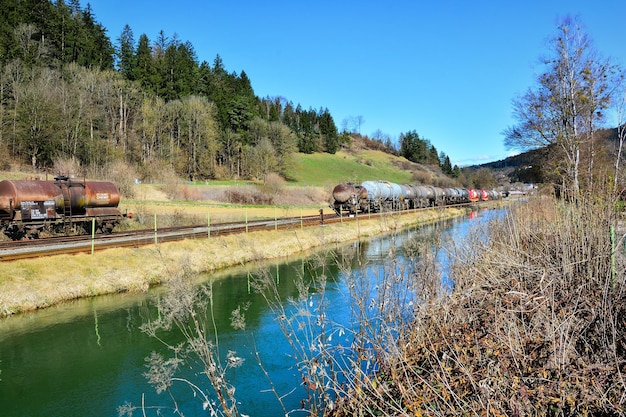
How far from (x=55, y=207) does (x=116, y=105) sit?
42.9 m

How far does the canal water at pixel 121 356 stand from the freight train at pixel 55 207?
19.8ft

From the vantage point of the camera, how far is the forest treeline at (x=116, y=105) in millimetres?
43812

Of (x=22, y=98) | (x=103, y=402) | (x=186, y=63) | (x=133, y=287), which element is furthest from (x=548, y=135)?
(x=186, y=63)

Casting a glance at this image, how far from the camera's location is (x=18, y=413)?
704 cm

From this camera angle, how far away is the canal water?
23.8 ft

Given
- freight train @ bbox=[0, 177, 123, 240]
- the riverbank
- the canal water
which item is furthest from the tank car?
the canal water

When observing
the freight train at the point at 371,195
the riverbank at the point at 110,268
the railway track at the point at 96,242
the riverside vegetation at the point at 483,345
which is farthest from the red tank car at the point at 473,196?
the riverside vegetation at the point at 483,345

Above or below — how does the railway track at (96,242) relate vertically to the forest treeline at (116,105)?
below

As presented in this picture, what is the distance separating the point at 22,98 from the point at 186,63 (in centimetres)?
3575

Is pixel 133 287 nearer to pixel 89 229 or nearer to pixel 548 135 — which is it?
pixel 89 229

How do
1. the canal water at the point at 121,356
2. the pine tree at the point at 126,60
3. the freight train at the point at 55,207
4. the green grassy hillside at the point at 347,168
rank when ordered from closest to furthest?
the canal water at the point at 121,356 < the freight train at the point at 55,207 < the pine tree at the point at 126,60 < the green grassy hillside at the point at 347,168

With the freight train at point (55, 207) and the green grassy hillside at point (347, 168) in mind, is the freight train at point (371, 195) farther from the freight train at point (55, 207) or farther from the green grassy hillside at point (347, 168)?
the green grassy hillside at point (347, 168)

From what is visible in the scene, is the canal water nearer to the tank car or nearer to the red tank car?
the tank car

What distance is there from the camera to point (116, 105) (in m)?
57.3
